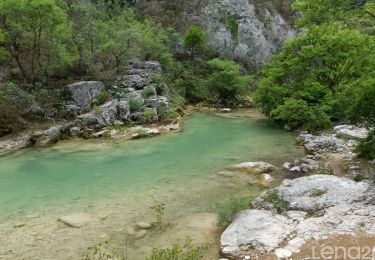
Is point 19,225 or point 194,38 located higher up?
point 194,38

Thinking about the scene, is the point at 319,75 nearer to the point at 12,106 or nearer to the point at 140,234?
the point at 140,234

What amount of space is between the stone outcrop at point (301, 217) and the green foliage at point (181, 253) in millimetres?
568

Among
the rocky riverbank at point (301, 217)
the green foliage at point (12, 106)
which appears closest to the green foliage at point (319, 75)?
the rocky riverbank at point (301, 217)

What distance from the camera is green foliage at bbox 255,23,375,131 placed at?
20422 millimetres

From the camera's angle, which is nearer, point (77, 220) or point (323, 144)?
point (77, 220)

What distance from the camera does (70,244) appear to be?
9102mm

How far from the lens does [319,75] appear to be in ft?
74.2

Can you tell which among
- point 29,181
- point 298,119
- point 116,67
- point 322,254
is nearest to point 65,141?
point 29,181

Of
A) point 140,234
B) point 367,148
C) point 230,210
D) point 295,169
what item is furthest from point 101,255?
point 367,148

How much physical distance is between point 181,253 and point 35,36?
17.9m

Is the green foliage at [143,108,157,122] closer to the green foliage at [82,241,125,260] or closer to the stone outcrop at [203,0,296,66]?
the green foliage at [82,241,125,260]

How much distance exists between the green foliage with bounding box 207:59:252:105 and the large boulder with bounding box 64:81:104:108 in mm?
11878

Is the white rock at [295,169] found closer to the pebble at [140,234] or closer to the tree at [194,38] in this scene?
the pebble at [140,234]

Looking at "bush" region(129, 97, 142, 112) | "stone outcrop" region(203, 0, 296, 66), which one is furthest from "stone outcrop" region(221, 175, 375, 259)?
"stone outcrop" region(203, 0, 296, 66)
